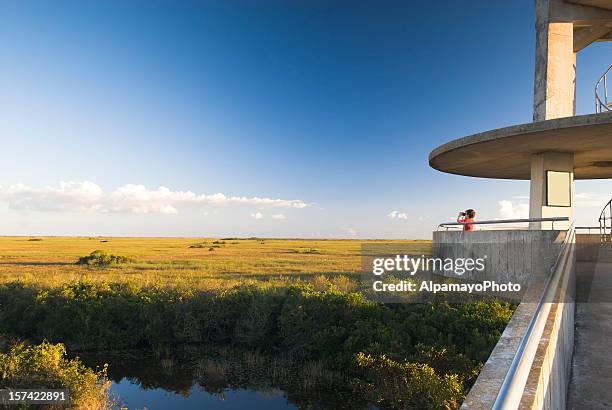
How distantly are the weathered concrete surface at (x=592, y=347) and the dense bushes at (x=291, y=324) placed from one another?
5269 millimetres

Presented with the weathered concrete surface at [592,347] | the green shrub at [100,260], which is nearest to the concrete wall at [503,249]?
the weathered concrete surface at [592,347]

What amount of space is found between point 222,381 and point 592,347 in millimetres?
15893

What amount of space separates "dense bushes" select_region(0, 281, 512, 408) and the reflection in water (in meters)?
0.88

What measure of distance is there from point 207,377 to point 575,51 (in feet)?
83.1

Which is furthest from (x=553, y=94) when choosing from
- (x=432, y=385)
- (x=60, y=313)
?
(x=60, y=313)

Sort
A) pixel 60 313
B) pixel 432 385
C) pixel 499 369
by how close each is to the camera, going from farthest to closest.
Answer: pixel 60 313, pixel 432 385, pixel 499 369

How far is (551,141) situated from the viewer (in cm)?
1631

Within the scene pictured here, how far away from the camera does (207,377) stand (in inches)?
783

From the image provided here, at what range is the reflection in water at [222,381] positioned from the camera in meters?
17.7

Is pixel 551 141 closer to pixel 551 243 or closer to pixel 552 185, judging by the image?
Answer: pixel 552 185

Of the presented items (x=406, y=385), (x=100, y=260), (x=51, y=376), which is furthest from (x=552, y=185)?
(x=100, y=260)

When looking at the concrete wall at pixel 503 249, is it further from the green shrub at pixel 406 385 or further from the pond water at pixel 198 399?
the pond water at pixel 198 399

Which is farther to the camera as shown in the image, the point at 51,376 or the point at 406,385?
the point at 406,385

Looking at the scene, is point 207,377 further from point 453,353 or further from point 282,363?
point 453,353
